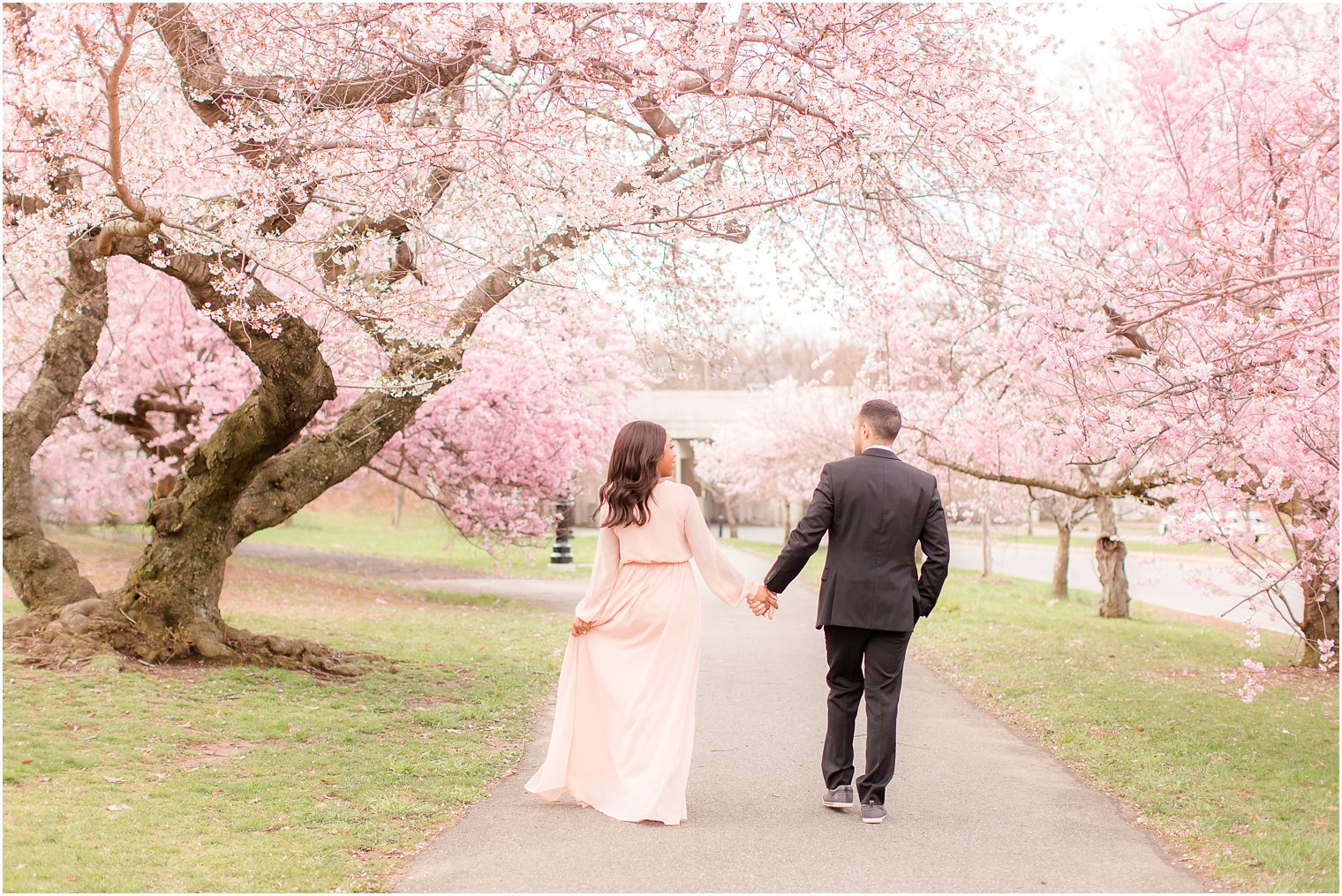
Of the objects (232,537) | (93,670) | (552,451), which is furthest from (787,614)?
(93,670)

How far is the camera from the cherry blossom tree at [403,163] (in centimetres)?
707

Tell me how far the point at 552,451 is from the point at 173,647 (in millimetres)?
9541

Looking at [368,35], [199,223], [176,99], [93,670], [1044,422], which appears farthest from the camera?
[1044,422]

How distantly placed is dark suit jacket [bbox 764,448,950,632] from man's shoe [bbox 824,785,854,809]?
86 centimetres

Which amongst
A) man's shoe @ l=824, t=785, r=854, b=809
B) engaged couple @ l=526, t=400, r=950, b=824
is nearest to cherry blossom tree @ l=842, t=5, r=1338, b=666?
engaged couple @ l=526, t=400, r=950, b=824

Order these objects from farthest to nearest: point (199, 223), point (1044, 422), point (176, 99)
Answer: point (1044, 422) → point (176, 99) → point (199, 223)

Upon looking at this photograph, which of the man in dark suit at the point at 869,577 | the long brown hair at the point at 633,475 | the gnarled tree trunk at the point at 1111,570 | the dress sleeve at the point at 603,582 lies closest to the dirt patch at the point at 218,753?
the dress sleeve at the point at 603,582

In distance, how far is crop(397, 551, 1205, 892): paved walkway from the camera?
4.59 meters

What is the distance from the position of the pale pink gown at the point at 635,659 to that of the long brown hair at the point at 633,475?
7 cm

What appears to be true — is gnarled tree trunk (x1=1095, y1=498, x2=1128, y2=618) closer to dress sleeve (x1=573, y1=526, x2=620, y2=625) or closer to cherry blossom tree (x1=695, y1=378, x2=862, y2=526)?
cherry blossom tree (x1=695, y1=378, x2=862, y2=526)

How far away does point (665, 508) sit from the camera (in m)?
5.91

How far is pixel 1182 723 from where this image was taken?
28.7ft

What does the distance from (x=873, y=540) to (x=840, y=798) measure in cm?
134

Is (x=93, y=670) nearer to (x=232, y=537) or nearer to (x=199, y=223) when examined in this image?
(x=232, y=537)
